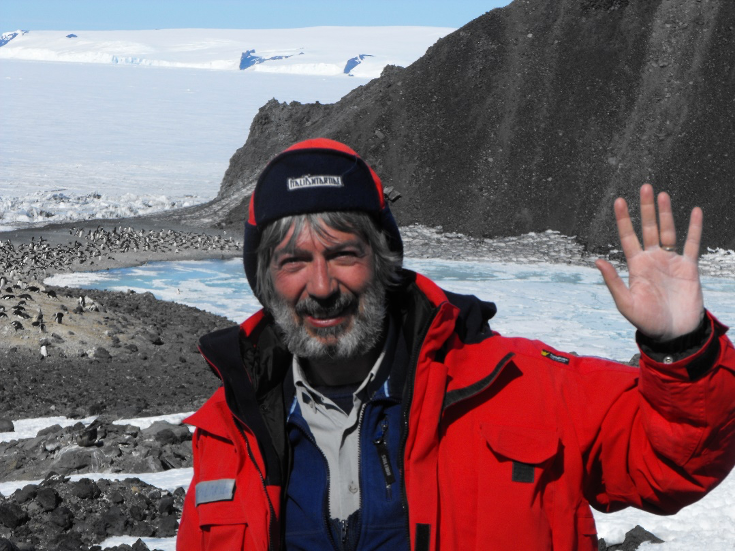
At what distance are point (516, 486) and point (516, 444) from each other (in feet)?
0.36

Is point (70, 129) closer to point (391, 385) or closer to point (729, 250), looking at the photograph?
point (729, 250)

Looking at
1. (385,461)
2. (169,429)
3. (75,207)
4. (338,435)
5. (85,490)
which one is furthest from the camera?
(75,207)

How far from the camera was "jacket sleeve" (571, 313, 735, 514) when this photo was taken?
2141mm

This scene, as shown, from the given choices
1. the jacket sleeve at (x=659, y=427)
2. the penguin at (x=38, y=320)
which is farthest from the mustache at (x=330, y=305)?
the penguin at (x=38, y=320)

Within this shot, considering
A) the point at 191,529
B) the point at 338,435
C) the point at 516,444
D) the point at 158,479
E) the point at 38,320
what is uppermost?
the point at 516,444

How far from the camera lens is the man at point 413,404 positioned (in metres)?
2.22

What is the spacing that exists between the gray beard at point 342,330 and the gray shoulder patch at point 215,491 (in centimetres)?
50

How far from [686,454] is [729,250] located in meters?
27.5

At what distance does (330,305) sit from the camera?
8.86 feet

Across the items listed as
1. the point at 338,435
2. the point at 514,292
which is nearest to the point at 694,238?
the point at 338,435

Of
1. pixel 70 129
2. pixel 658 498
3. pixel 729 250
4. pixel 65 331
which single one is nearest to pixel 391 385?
pixel 658 498

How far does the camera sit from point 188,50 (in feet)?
653

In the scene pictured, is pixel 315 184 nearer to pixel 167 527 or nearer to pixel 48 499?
pixel 167 527

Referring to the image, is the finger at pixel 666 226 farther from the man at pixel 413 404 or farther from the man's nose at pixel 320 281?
the man's nose at pixel 320 281
